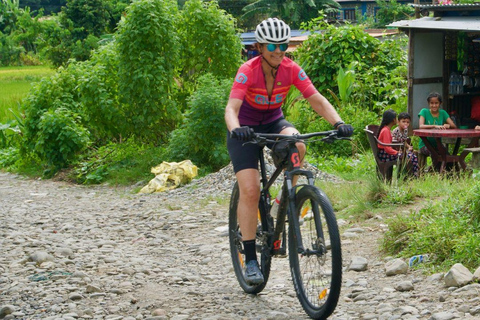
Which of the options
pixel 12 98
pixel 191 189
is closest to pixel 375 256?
pixel 191 189

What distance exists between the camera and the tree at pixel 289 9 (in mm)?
52125

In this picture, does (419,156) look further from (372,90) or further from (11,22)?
(11,22)

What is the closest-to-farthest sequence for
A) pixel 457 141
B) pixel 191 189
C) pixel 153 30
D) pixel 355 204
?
pixel 355 204 → pixel 457 141 → pixel 191 189 → pixel 153 30

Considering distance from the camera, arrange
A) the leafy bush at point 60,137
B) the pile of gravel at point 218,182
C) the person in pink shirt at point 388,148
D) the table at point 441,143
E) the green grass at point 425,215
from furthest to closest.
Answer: the leafy bush at point 60,137 → the pile of gravel at point 218,182 → the table at point 441,143 → the person in pink shirt at point 388,148 → the green grass at point 425,215

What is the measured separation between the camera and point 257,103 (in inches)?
224

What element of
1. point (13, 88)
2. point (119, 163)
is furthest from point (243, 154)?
point (13, 88)

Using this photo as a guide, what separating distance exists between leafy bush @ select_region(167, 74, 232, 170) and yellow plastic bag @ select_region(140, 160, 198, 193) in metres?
0.52

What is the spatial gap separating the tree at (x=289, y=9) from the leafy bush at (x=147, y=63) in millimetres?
38383

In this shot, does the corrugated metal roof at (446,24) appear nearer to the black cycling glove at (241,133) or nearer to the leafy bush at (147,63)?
the leafy bush at (147,63)

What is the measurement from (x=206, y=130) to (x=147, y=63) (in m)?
1.95

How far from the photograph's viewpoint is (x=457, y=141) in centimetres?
1093

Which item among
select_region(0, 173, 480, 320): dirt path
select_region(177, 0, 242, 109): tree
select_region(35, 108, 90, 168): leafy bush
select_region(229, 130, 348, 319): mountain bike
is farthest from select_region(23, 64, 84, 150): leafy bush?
select_region(229, 130, 348, 319): mountain bike

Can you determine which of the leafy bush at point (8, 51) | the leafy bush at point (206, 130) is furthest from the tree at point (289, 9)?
the leafy bush at point (206, 130)

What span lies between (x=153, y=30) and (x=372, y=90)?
219 inches
